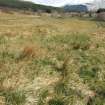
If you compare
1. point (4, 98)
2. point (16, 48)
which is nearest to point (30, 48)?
point (16, 48)

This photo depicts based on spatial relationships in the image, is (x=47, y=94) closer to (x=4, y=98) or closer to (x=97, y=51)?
(x=4, y=98)

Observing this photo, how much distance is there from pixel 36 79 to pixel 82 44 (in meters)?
8.93

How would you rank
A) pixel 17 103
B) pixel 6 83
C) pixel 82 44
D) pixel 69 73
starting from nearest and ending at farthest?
pixel 17 103
pixel 6 83
pixel 69 73
pixel 82 44

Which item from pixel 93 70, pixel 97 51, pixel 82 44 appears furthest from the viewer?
pixel 82 44

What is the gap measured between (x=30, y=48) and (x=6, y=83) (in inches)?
200

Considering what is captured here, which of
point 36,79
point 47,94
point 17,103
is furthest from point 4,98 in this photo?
point 36,79

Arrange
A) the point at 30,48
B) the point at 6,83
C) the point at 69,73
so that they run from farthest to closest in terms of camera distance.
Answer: the point at 30,48 < the point at 69,73 < the point at 6,83

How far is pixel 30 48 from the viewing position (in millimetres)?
13141

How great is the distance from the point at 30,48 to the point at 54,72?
287cm

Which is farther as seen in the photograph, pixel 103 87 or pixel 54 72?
pixel 54 72

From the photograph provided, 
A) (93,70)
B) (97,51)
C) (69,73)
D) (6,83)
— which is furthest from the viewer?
(97,51)

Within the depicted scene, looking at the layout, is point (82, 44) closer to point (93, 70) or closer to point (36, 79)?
point (93, 70)

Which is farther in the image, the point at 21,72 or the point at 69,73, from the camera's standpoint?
the point at 69,73

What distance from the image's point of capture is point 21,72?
373 inches
